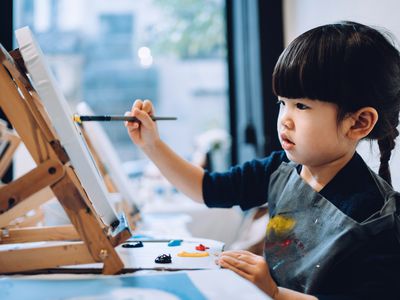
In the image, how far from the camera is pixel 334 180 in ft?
2.79

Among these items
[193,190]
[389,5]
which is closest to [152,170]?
[193,190]

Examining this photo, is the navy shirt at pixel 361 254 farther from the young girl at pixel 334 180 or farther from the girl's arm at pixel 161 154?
the girl's arm at pixel 161 154

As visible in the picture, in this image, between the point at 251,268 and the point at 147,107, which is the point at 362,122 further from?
the point at 147,107

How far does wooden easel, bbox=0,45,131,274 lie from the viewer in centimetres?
63

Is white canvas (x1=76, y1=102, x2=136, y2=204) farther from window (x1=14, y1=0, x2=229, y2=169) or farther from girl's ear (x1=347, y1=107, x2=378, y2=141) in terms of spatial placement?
window (x1=14, y1=0, x2=229, y2=169)

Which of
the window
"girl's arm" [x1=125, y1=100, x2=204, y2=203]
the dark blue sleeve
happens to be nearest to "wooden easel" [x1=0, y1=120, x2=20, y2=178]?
"girl's arm" [x1=125, y1=100, x2=204, y2=203]

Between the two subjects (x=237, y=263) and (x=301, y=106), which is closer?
(x=237, y=263)

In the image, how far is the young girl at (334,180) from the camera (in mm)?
725

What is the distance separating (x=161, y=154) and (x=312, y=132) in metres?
0.37

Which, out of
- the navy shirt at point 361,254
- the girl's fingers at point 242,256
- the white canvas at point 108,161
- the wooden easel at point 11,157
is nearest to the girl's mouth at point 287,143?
the navy shirt at point 361,254

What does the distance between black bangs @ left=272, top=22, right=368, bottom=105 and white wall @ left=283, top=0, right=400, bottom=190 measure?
0.25 metres

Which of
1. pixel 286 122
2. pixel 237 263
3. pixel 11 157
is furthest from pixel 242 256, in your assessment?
pixel 11 157

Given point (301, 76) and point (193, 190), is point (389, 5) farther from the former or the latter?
point (193, 190)

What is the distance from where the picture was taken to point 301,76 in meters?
0.81
